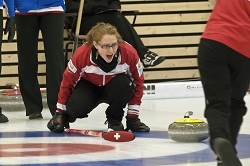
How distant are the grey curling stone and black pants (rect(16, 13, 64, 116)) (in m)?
0.57

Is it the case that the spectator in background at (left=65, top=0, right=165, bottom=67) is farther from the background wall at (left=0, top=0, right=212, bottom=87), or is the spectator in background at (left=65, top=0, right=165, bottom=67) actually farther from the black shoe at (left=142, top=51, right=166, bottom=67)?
the background wall at (left=0, top=0, right=212, bottom=87)

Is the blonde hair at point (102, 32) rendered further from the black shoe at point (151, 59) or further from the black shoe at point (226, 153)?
the black shoe at point (151, 59)

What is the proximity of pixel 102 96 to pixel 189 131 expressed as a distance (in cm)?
84

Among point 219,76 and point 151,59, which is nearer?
point 219,76

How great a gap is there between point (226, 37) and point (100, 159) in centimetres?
101

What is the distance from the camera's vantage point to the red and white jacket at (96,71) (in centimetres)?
404

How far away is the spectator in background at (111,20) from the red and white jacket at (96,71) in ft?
7.05

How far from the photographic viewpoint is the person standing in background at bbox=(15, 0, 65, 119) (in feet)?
15.6

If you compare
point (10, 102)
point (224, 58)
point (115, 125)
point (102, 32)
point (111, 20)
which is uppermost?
point (224, 58)

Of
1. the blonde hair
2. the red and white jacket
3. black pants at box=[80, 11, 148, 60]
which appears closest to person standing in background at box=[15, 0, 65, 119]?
the red and white jacket

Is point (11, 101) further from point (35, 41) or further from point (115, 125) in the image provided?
point (115, 125)

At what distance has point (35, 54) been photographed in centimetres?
502

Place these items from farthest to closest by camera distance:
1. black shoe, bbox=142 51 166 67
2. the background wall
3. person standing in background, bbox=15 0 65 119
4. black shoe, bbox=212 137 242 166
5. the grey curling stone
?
the background wall → black shoe, bbox=142 51 166 67 → the grey curling stone → person standing in background, bbox=15 0 65 119 → black shoe, bbox=212 137 242 166

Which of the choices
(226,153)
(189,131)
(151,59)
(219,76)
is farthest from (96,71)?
(151,59)
